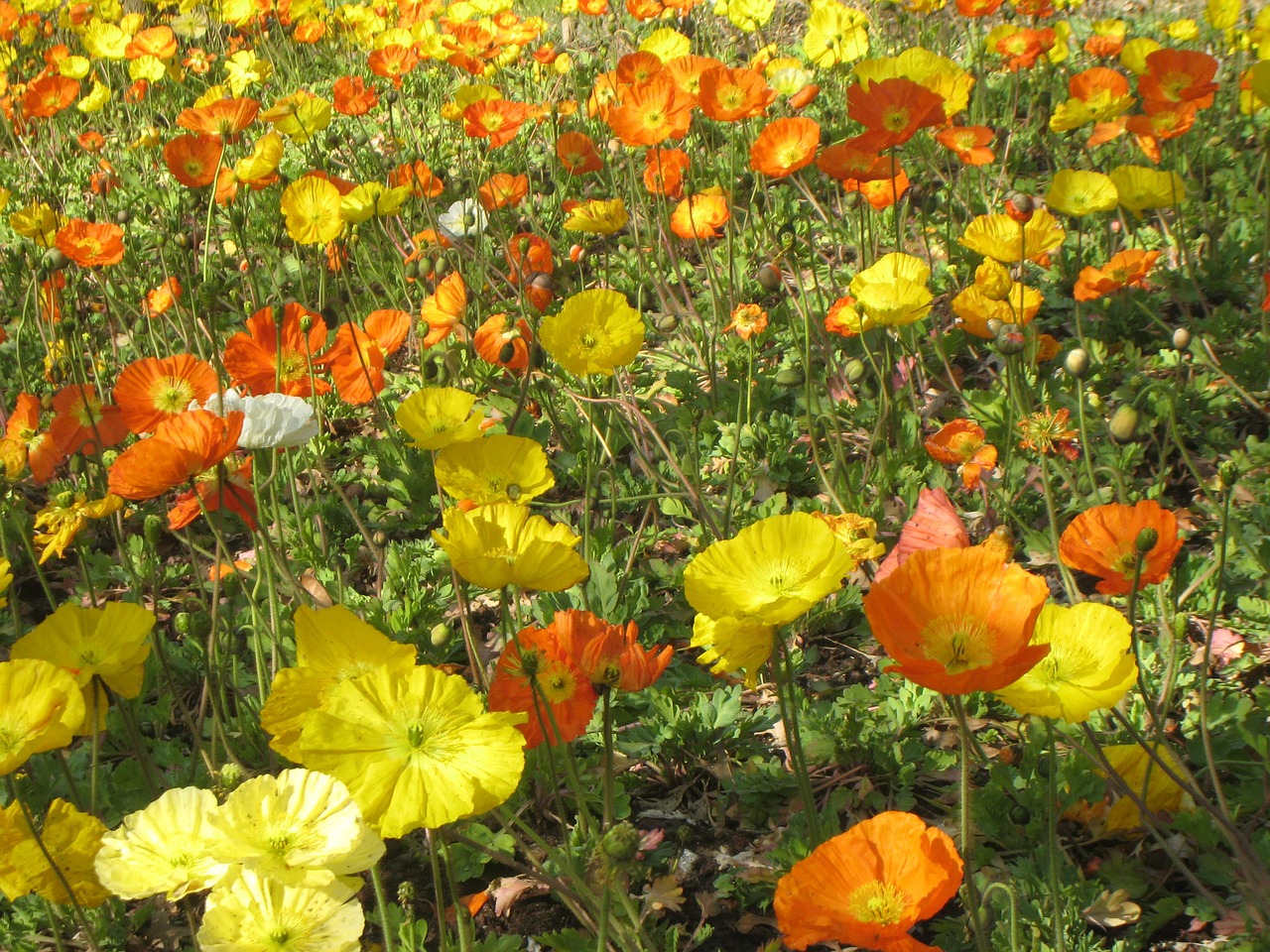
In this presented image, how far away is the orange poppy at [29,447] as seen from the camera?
8.91 ft

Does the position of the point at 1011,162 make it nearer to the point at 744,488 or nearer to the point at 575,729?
the point at 744,488

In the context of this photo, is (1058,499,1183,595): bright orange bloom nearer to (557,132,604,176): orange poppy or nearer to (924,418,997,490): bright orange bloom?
(924,418,997,490): bright orange bloom

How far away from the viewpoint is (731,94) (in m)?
3.33

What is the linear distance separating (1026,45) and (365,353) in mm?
2652

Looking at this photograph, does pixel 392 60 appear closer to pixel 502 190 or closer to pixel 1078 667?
pixel 502 190

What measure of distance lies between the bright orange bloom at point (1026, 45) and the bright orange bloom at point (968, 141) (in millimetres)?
666

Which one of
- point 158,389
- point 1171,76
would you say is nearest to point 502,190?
point 158,389

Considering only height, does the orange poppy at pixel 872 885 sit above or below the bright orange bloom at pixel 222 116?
below

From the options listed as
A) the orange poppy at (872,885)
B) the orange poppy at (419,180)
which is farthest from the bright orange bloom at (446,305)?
the orange poppy at (872,885)

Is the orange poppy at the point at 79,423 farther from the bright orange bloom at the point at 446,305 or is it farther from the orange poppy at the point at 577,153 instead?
the orange poppy at the point at 577,153

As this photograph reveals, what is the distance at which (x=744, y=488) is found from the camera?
9.81 feet

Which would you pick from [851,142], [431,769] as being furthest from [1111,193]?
[431,769]

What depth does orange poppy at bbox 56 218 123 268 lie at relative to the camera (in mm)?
3236

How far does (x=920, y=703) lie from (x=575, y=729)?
779 millimetres
